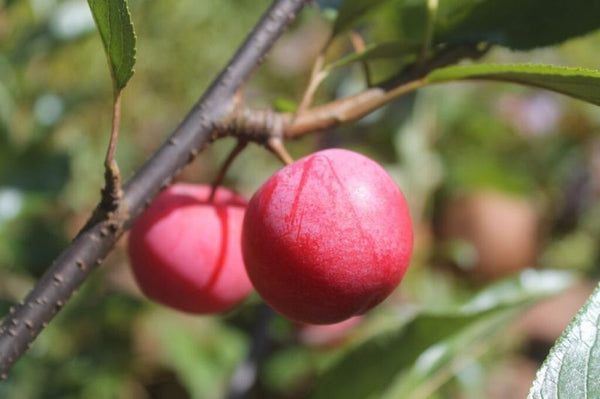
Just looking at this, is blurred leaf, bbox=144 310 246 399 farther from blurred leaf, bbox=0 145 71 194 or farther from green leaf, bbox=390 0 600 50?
green leaf, bbox=390 0 600 50

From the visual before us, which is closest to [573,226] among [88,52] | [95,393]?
[88,52]

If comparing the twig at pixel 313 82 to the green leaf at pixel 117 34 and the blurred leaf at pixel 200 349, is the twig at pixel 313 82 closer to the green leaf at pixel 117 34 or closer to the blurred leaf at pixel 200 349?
the green leaf at pixel 117 34

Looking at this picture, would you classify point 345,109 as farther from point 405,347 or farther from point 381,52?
point 405,347

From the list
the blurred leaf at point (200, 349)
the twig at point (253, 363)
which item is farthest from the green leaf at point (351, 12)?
the blurred leaf at point (200, 349)

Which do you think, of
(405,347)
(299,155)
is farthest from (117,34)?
(299,155)

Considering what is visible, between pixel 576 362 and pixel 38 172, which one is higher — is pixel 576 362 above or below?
below

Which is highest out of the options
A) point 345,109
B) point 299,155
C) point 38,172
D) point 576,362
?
point 299,155
